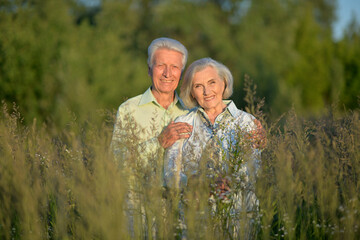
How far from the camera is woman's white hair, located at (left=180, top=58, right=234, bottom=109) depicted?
362 centimetres

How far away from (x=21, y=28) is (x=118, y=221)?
41.7ft

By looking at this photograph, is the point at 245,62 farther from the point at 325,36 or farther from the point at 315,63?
the point at 325,36

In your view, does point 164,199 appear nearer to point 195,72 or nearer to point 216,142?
point 216,142

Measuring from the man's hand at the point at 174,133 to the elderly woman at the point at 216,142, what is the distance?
6 cm

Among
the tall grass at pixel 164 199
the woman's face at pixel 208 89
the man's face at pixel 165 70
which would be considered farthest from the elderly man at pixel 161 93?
the tall grass at pixel 164 199

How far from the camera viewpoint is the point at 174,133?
10.4 feet

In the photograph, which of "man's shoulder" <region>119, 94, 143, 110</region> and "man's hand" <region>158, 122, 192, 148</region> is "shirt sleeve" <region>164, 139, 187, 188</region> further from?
"man's shoulder" <region>119, 94, 143, 110</region>

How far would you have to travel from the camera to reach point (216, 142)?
9.65ft

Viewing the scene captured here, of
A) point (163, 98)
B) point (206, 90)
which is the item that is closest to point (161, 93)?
point (163, 98)

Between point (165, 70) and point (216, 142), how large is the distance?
4.04 ft

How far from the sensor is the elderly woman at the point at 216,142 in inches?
100

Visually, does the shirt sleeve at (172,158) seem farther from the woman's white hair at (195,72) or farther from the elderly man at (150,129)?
the woman's white hair at (195,72)

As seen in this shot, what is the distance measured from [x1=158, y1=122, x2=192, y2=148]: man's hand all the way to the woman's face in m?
0.41

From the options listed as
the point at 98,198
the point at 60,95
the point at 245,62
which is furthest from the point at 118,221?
the point at 245,62
